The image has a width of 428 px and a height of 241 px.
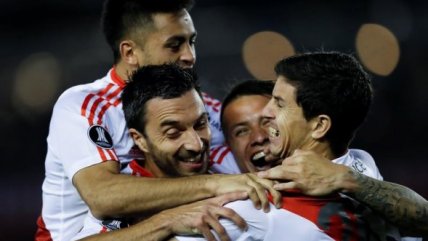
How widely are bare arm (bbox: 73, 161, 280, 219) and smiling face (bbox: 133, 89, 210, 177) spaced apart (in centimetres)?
17

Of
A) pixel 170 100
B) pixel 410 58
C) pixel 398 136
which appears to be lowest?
pixel 398 136

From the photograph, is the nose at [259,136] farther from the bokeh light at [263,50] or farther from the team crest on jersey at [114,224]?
Result: the bokeh light at [263,50]

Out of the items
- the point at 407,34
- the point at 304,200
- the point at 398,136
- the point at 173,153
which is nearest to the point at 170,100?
the point at 173,153

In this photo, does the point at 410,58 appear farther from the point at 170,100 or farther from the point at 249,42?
the point at 170,100

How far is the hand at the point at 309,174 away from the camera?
307 centimetres

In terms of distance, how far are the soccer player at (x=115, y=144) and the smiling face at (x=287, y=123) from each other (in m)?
0.24

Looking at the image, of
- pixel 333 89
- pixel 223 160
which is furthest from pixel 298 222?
pixel 223 160

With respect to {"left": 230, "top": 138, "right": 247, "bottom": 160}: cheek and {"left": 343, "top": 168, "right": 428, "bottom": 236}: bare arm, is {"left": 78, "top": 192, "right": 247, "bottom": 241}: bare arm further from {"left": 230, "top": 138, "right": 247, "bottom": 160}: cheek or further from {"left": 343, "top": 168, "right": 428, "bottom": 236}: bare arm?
{"left": 230, "top": 138, "right": 247, "bottom": 160}: cheek

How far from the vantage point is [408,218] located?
329 cm

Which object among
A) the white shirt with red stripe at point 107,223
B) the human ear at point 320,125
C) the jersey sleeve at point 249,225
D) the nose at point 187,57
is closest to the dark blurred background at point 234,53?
the nose at point 187,57

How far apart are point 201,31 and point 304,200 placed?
969cm

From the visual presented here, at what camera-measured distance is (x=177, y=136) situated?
373 cm

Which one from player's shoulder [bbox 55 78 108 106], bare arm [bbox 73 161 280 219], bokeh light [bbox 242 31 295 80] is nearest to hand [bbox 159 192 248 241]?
bare arm [bbox 73 161 280 219]

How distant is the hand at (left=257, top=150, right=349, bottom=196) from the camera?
121 inches
